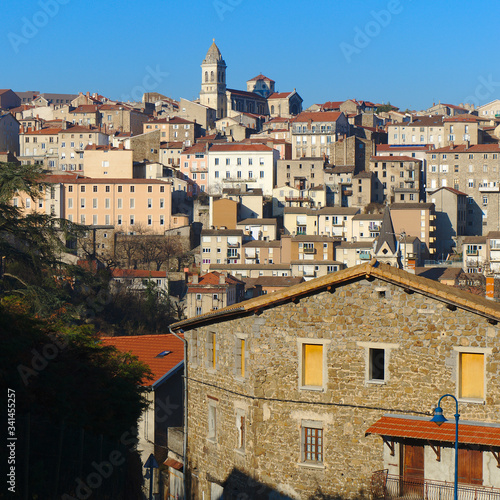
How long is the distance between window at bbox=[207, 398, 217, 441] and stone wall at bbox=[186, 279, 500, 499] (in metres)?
0.72

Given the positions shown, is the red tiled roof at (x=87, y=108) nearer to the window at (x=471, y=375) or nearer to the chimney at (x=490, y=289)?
the chimney at (x=490, y=289)

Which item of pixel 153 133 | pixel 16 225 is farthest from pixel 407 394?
pixel 153 133

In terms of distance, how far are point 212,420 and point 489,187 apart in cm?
10133

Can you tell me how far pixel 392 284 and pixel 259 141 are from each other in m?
115

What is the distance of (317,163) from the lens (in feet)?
390

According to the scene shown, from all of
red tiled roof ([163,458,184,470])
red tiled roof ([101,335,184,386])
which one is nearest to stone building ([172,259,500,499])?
red tiled roof ([163,458,184,470])

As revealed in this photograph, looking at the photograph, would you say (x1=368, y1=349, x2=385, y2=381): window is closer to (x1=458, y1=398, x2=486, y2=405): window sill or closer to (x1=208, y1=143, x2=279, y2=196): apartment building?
(x1=458, y1=398, x2=486, y2=405): window sill

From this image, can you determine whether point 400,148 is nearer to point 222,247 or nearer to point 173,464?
point 222,247

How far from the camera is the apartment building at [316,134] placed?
12938cm

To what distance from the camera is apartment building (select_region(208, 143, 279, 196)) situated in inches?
4690

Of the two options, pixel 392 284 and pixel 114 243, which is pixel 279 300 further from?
pixel 114 243

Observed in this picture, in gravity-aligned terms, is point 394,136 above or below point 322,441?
above

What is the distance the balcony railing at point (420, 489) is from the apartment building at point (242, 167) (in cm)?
10138

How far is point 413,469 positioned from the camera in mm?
16922
